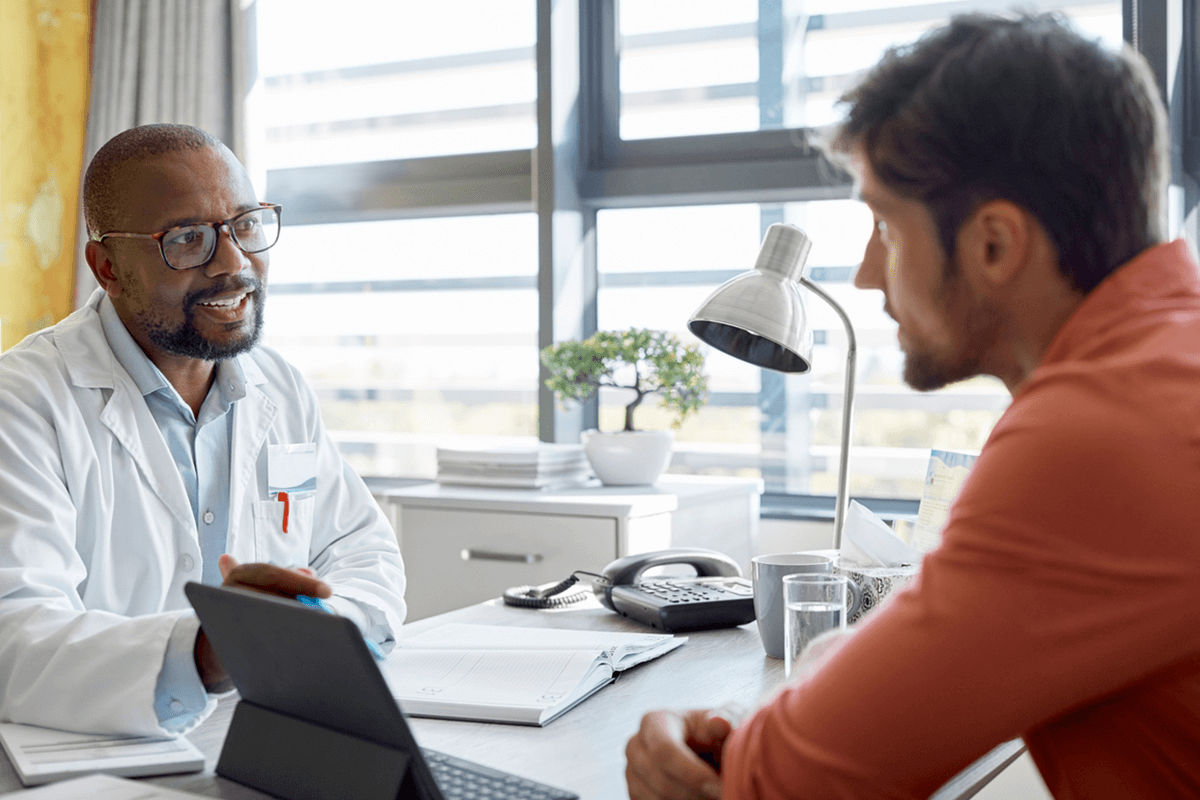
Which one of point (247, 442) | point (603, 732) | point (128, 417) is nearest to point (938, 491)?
point (603, 732)

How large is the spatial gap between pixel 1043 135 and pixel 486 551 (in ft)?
6.96

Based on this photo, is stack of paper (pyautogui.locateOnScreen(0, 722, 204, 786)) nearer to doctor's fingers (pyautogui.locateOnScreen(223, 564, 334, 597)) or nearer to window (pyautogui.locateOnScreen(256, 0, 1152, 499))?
doctor's fingers (pyautogui.locateOnScreen(223, 564, 334, 597))

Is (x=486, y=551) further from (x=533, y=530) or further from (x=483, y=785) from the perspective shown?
(x=483, y=785)

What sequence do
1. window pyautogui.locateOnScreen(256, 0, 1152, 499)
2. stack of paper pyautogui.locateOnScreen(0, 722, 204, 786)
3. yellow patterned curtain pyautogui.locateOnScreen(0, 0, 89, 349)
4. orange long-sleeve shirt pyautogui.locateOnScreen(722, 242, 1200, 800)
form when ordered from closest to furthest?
1. orange long-sleeve shirt pyautogui.locateOnScreen(722, 242, 1200, 800)
2. stack of paper pyautogui.locateOnScreen(0, 722, 204, 786)
3. window pyautogui.locateOnScreen(256, 0, 1152, 499)
4. yellow patterned curtain pyautogui.locateOnScreen(0, 0, 89, 349)

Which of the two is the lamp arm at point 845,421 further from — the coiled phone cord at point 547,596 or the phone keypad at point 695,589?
the coiled phone cord at point 547,596

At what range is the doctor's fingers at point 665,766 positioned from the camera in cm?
93

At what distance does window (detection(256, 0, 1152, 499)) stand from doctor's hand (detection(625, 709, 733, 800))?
2131 mm

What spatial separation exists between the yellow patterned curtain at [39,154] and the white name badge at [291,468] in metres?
2.26

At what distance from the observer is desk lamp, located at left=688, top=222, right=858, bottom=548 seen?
151cm

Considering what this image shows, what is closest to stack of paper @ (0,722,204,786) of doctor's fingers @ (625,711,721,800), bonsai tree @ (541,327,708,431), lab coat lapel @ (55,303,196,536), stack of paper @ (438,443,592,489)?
doctor's fingers @ (625,711,721,800)

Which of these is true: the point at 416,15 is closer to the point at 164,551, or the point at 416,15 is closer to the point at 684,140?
the point at 684,140

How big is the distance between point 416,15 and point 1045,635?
3420 mm

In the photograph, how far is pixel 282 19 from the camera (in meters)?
3.93

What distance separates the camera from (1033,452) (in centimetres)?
74
